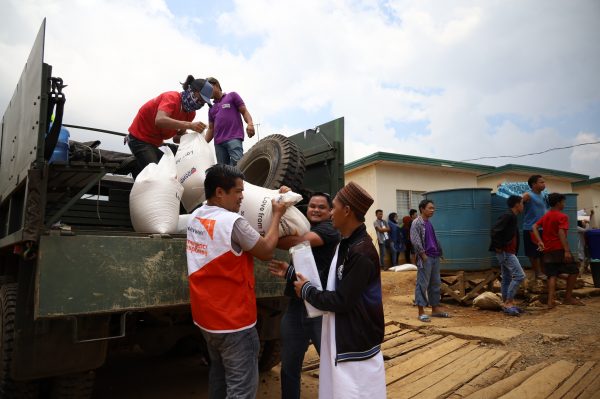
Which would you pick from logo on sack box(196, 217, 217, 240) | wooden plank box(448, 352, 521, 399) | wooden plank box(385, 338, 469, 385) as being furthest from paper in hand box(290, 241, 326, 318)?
wooden plank box(385, 338, 469, 385)

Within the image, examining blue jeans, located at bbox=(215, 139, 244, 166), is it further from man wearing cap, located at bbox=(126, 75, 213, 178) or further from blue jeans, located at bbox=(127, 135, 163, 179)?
blue jeans, located at bbox=(127, 135, 163, 179)

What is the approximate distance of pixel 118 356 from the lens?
15.9 ft

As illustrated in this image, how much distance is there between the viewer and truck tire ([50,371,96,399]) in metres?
2.42

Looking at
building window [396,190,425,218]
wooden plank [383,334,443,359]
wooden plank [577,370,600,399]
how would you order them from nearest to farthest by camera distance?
wooden plank [577,370,600,399], wooden plank [383,334,443,359], building window [396,190,425,218]

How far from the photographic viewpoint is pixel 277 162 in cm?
363

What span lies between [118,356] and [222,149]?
8.93 ft

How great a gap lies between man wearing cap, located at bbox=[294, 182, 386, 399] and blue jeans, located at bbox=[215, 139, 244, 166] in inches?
96.9

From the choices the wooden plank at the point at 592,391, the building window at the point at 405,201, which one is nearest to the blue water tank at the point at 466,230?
the wooden plank at the point at 592,391

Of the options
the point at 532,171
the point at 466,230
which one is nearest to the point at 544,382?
the point at 466,230

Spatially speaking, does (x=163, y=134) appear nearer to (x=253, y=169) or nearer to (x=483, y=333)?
(x=253, y=169)

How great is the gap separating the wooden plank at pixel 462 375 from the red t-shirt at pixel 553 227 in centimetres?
278

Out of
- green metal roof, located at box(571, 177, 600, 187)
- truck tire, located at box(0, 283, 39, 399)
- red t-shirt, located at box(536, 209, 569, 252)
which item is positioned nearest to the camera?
truck tire, located at box(0, 283, 39, 399)

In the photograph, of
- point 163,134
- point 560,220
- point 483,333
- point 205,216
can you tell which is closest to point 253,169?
point 163,134

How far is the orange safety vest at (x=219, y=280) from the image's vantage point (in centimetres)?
199
